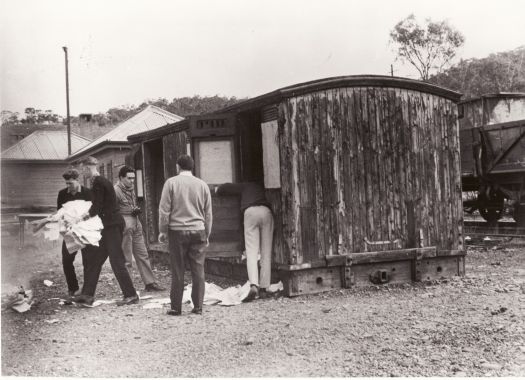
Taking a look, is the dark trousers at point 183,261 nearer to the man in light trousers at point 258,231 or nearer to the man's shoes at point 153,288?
the man in light trousers at point 258,231

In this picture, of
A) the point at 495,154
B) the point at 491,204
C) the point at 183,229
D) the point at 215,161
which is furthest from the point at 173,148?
the point at 491,204

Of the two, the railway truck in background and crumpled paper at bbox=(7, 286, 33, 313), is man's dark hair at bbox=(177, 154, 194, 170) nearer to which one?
crumpled paper at bbox=(7, 286, 33, 313)

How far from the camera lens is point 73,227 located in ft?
25.9

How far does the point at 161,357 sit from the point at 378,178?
4525 mm

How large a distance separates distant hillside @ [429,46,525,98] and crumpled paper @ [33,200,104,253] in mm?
23903

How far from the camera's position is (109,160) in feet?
97.6

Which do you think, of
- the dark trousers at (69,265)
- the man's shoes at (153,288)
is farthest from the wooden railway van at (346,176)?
the dark trousers at (69,265)

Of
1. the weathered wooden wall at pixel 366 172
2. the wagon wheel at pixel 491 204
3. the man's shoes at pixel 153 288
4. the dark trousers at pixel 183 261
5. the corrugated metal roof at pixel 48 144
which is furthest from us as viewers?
the corrugated metal roof at pixel 48 144

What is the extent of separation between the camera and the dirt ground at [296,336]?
5.19m

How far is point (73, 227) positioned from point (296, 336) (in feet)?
10.7

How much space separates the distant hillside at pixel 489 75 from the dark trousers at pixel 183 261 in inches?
937

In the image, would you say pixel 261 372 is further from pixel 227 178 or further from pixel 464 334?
pixel 227 178

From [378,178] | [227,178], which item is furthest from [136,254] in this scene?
[378,178]

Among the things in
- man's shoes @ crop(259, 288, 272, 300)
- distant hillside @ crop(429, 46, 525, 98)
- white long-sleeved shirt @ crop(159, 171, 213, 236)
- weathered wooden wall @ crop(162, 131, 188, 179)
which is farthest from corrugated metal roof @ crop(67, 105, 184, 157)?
white long-sleeved shirt @ crop(159, 171, 213, 236)
